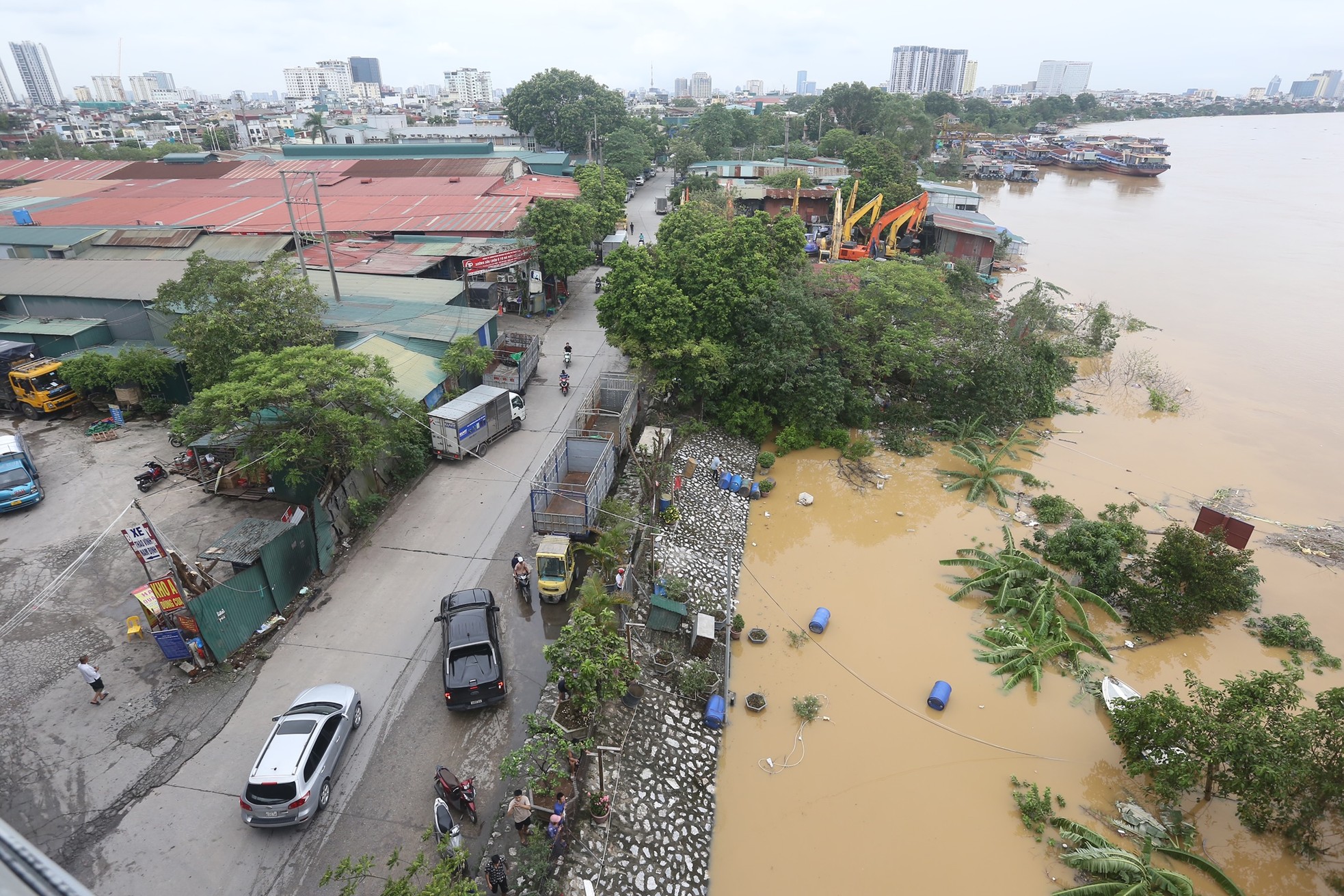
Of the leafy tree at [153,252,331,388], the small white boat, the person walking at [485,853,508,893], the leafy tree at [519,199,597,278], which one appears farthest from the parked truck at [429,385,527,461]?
the small white boat

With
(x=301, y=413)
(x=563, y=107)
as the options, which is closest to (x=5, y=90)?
(x=563, y=107)

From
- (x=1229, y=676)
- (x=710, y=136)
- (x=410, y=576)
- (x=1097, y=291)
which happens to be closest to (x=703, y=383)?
(x=410, y=576)

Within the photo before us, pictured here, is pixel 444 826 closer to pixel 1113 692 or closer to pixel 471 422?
pixel 471 422

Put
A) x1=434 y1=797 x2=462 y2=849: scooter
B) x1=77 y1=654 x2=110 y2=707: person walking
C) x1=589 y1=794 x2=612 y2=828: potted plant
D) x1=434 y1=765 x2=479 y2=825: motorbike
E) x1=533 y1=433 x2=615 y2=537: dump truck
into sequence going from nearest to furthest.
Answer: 1. x1=434 y1=797 x2=462 y2=849: scooter
2. x1=434 y1=765 x2=479 y2=825: motorbike
3. x1=589 y1=794 x2=612 y2=828: potted plant
4. x1=77 y1=654 x2=110 y2=707: person walking
5. x1=533 y1=433 x2=615 y2=537: dump truck

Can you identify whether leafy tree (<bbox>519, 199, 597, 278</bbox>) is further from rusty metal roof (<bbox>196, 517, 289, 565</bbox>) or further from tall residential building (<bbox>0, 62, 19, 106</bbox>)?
tall residential building (<bbox>0, 62, 19, 106</bbox>)

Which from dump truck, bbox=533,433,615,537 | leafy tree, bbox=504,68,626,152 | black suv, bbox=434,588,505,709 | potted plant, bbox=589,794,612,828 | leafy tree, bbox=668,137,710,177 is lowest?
potted plant, bbox=589,794,612,828

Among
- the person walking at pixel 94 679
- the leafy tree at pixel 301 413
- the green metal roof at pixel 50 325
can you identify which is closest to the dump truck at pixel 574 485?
the leafy tree at pixel 301 413

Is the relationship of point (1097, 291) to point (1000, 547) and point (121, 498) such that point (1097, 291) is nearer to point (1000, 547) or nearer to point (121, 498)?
point (1000, 547)

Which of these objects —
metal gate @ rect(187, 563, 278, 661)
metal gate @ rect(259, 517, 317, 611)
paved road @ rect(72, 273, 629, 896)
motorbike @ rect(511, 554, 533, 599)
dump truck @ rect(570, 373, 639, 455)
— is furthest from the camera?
Answer: dump truck @ rect(570, 373, 639, 455)
